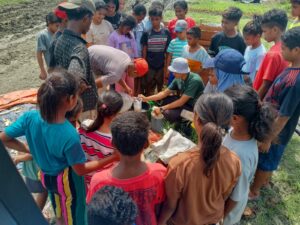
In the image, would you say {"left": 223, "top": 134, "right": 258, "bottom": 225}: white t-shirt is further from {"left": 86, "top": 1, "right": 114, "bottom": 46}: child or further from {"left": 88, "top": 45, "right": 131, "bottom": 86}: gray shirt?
{"left": 86, "top": 1, "right": 114, "bottom": 46}: child

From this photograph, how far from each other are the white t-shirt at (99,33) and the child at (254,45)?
2.29 metres

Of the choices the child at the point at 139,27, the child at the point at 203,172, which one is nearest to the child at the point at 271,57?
the child at the point at 203,172

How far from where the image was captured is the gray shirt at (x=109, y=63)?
3432mm

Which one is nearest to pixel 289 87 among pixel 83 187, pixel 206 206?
pixel 206 206

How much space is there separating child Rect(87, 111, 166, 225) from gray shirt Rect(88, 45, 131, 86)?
1.71 m

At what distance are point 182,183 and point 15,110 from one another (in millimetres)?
3075

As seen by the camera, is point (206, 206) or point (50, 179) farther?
point (50, 179)

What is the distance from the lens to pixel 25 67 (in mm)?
7055

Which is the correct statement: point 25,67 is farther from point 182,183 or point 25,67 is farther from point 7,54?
point 182,183

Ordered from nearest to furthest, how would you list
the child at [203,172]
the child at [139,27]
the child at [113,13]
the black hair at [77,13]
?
the child at [203,172], the black hair at [77,13], the child at [139,27], the child at [113,13]

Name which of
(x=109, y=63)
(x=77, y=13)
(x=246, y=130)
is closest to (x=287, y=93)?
(x=246, y=130)

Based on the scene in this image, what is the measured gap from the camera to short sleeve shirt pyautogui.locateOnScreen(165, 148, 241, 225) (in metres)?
1.79

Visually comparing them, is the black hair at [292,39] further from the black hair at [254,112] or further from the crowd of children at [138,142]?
the black hair at [254,112]

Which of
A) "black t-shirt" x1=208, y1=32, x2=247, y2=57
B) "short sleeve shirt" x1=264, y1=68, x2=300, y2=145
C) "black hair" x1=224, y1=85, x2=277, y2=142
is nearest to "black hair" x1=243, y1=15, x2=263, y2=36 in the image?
"black t-shirt" x1=208, y1=32, x2=247, y2=57
